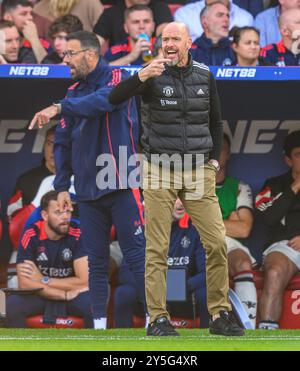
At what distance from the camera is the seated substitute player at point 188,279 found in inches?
422

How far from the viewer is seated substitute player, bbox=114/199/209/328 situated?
1071 centimetres

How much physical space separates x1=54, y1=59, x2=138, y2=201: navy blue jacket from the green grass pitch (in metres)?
1.15

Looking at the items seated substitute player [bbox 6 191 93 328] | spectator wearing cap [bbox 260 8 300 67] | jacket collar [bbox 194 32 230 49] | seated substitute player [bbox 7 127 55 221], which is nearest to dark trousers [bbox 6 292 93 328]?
seated substitute player [bbox 6 191 93 328]

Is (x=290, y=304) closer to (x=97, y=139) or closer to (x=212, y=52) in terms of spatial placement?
(x=212, y=52)

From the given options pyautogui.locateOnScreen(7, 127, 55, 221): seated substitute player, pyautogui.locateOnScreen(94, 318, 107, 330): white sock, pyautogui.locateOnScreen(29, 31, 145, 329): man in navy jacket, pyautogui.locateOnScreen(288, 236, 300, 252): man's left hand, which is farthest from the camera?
pyautogui.locateOnScreen(7, 127, 55, 221): seated substitute player

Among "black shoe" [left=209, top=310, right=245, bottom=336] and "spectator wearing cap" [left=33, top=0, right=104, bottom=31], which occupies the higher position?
"spectator wearing cap" [left=33, top=0, right=104, bottom=31]

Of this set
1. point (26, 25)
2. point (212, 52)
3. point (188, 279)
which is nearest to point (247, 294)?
point (188, 279)

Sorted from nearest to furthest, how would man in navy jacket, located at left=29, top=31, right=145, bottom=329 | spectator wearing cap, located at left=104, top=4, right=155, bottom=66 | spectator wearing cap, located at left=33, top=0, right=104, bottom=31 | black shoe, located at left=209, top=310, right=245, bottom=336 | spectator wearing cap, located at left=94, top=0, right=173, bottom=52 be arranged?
black shoe, located at left=209, top=310, right=245, bottom=336, man in navy jacket, located at left=29, top=31, right=145, bottom=329, spectator wearing cap, located at left=104, top=4, right=155, bottom=66, spectator wearing cap, located at left=94, top=0, right=173, bottom=52, spectator wearing cap, located at left=33, top=0, right=104, bottom=31

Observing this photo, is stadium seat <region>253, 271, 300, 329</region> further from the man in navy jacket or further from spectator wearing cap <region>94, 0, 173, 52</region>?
spectator wearing cap <region>94, 0, 173, 52</region>

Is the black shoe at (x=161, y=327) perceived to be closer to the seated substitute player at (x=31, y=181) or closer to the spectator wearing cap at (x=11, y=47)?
the seated substitute player at (x=31, y=181)

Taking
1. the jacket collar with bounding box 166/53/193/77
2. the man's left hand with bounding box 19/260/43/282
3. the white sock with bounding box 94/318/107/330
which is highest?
the jacket collar with bounding box 166/53/193/77

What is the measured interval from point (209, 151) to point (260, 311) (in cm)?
317

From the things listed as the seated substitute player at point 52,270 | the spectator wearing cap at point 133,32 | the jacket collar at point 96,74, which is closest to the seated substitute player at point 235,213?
the spectator wearing cap at point 133,32
